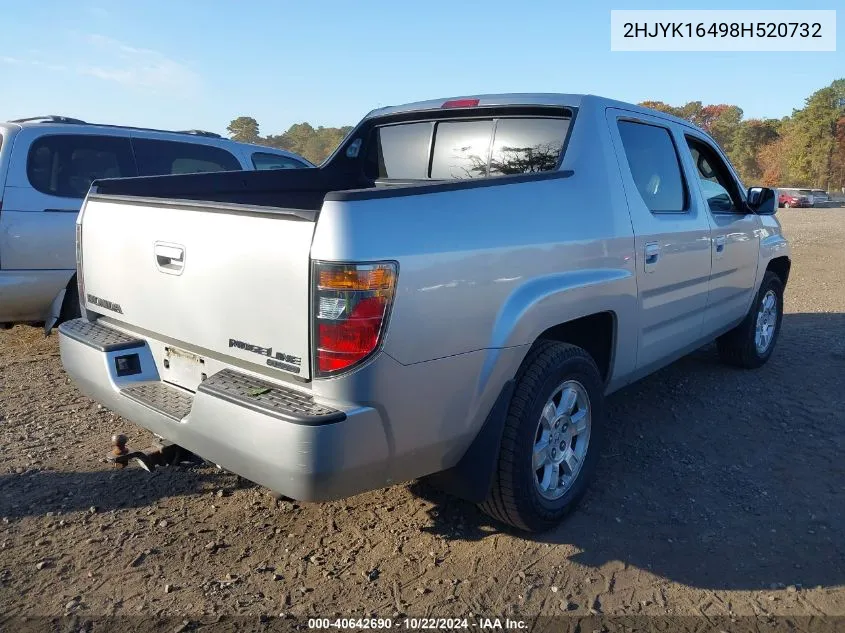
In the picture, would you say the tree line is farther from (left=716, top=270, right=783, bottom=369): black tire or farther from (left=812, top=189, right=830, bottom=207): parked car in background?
(left=716, top=270, right=783, bottom=369): black tire

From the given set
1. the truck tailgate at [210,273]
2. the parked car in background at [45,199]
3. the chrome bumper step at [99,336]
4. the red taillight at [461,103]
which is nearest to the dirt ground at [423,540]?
the chrome bumper step at [99,336]

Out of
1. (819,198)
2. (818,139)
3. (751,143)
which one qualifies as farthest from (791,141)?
(819,198)

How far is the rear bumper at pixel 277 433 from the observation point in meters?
2.24

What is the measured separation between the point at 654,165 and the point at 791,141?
229 ft

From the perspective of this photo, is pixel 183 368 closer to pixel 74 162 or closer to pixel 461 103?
pixel 461 103

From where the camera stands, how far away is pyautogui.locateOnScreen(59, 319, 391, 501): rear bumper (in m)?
2.24

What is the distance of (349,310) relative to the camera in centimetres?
223

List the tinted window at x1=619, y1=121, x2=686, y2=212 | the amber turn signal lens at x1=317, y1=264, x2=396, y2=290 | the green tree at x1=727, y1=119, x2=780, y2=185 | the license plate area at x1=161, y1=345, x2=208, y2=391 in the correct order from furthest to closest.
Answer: the green tree at x1=727, y1=119, x2=780, y2=185
the tinted window at x1=619, y1=121, x2=686, y2=212
the license plate area at x1=161, y1=345, x2=208, y2=391
the amber turn signal lens at x1=317, y1=264, x2=396, y2=290

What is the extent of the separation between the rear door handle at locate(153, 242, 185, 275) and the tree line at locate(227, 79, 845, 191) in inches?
1900

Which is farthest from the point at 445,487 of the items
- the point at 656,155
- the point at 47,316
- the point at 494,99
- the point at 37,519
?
the point at 47,316

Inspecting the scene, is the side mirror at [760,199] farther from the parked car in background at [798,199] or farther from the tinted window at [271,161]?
the parked car in background at [798,199]

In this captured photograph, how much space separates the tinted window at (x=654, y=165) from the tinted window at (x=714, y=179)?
369 mm

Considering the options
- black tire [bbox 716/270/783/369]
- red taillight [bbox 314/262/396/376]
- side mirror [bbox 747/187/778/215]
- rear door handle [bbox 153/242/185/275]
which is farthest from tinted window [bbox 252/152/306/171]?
red taillight [bbox 314/262/396/376]

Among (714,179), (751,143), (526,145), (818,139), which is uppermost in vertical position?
(751,143)
